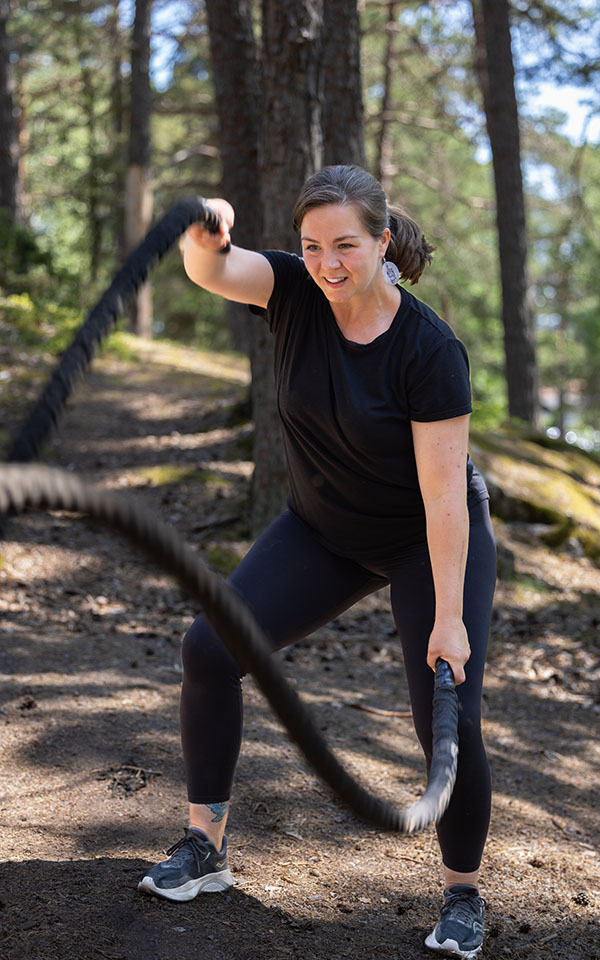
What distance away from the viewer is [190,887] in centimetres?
283

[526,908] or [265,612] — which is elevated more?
[265,612]

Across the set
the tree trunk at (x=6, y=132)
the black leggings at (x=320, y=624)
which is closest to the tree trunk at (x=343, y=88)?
the black leggings at (x=320, y=624)

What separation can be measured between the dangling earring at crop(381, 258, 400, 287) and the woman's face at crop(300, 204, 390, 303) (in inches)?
3.0

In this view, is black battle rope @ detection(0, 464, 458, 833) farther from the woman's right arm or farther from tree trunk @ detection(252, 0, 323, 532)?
tree trunk @ detection(252, 0, 323, 532)

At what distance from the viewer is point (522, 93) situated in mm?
16891

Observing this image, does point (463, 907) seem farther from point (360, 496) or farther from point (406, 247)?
point (406, 247)

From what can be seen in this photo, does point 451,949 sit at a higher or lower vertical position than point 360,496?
lower

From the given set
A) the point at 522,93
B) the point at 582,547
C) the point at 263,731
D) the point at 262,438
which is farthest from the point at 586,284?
the point at 263,731

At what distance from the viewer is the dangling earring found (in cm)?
257

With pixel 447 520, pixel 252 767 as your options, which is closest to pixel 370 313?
pixel 447 520

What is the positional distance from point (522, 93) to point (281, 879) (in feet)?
54.4

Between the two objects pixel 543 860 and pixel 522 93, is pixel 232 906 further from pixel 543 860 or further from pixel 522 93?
pixel 522 93

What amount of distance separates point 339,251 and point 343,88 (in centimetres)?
528

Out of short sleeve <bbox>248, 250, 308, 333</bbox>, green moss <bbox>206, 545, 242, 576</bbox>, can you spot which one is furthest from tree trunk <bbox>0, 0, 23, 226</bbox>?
short sleeve <bbox>248, 250, 308, 333</bbox>
